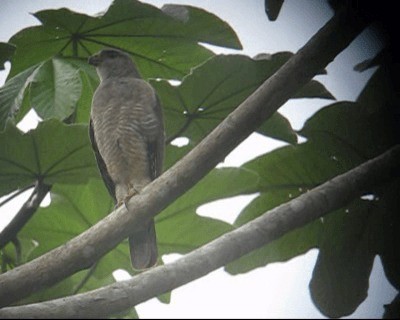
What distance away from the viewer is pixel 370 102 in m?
2.28

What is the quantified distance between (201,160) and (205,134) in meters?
0.57

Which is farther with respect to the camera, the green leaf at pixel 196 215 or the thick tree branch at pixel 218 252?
the green leaf at pixel 196 215

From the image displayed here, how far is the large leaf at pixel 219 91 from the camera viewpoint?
2.22 metres

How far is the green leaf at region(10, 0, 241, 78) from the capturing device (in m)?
2.47

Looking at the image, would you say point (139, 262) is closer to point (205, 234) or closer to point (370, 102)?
point (205, 234)

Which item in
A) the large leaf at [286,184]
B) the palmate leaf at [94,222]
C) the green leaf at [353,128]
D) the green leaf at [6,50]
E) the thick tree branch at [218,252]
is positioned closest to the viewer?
the thick tree branch at [218,252]

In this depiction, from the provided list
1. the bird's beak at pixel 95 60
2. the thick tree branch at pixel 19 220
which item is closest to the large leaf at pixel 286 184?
the thick tree branch at pixel 19 220

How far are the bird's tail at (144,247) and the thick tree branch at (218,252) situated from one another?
2.00 feet

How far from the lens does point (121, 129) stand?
2678mm

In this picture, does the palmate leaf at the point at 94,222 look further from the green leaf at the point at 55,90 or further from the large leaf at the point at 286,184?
the green leaf at the point at 55,90

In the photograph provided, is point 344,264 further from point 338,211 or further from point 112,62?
point 112,62

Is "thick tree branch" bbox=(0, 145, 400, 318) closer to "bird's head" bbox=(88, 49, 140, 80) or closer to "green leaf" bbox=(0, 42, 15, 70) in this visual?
"green leaf" bbox=(0, 42, 15, 70)

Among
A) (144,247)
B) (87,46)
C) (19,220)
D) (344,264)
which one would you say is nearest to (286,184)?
(344,264)

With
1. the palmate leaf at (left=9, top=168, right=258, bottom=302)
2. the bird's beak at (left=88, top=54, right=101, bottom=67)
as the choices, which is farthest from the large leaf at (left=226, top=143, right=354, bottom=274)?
the bird's beak at (left=88, top=54, right=101, bottom=67)
